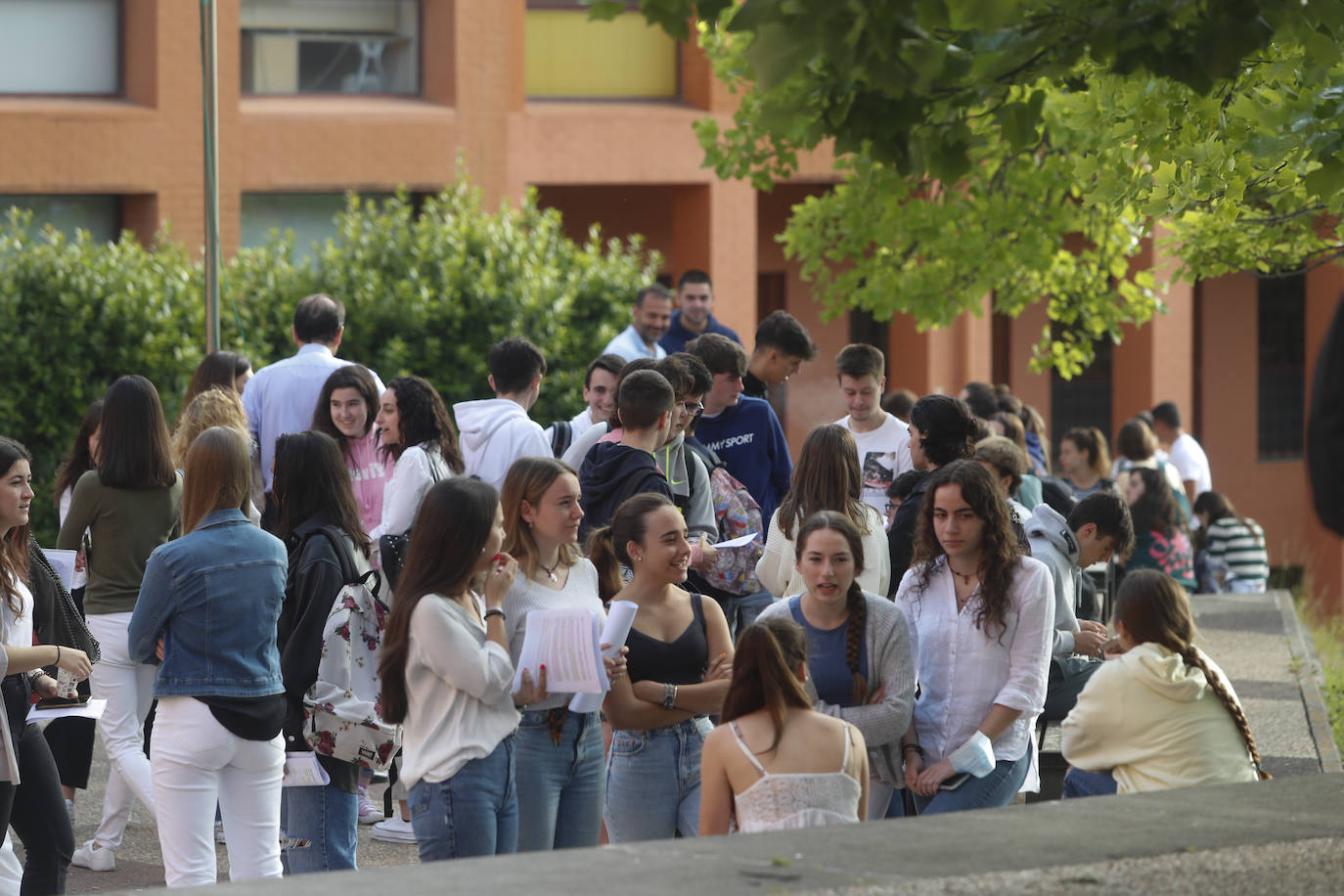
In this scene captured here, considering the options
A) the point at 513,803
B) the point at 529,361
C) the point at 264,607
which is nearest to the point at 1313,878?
the point at 513,803

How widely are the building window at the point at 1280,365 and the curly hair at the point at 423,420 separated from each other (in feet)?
69.6

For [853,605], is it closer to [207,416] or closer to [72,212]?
[207,416]

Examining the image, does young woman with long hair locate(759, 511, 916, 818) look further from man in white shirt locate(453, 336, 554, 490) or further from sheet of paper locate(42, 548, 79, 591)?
sheet of paper locate(42, 548, 79, 591)

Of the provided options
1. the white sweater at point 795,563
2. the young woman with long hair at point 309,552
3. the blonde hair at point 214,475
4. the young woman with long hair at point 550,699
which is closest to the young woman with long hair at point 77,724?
the young woman with long hair at point 309,552

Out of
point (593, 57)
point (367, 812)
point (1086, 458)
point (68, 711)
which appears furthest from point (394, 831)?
point (593, 57)

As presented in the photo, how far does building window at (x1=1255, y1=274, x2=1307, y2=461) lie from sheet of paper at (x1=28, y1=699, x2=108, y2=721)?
905 inches

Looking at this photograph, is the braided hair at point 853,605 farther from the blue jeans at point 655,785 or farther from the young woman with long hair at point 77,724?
the young woman with long hair at point 77,724

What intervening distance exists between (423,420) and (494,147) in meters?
11.3

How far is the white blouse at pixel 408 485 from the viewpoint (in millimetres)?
7836

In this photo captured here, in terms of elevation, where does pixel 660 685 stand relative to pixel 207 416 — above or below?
below

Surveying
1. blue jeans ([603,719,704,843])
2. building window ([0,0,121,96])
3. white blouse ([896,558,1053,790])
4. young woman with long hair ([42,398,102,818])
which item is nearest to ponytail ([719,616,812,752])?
blue jeans ([603,719,704,843])

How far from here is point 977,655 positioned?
622cm

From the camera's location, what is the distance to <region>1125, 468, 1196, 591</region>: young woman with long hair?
12.8 meters

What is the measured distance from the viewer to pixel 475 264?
51.2 ft
